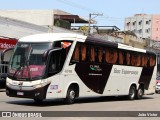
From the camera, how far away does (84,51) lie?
67.5 ft

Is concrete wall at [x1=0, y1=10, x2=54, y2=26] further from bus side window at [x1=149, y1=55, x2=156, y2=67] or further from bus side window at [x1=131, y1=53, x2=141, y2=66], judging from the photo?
bus side window at [x1=131, y1=53, x2=141, y2=66]

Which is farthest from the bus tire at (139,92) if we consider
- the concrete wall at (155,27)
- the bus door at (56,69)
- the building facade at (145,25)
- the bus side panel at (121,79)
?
the concrete wall at (155,27)

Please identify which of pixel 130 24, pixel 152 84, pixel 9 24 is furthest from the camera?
pixel 130 24

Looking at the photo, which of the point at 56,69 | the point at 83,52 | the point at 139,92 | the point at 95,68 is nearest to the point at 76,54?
the point at 83,52

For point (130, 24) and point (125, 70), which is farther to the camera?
point (130, 24)

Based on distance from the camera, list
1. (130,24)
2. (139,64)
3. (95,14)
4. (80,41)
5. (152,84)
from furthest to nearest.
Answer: (130,24)
(95,14)
(152,84)
(139,64)
(80,41)

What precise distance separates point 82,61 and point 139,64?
6.94 m

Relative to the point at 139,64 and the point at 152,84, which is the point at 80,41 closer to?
the point at 139,64

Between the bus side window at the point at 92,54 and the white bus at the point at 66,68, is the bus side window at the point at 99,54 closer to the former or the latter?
the white bus at the point at 66,68

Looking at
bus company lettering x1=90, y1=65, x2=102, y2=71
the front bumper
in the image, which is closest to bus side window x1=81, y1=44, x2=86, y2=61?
bus company lettering x1=90, y1=65, x2=102, y2=71

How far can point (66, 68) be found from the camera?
19.2m

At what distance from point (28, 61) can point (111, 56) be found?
6166 millimetres

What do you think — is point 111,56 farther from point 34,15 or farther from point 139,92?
point 34,15

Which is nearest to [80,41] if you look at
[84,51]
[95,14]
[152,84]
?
[84,51]
